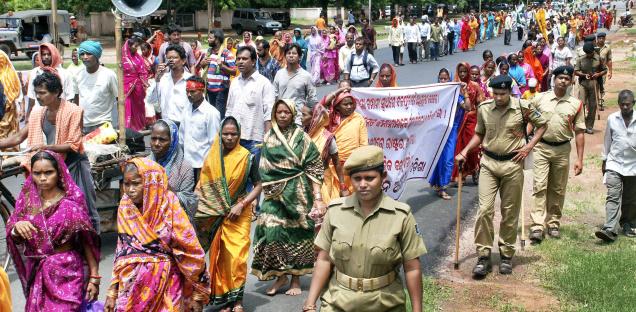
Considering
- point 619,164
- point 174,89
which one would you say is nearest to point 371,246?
point 174,89

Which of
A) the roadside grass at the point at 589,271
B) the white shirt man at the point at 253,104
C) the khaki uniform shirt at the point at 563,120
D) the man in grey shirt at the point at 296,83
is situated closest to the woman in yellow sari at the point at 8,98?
the white shirt man at the point at 253,104

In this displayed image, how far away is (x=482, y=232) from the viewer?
7.41m

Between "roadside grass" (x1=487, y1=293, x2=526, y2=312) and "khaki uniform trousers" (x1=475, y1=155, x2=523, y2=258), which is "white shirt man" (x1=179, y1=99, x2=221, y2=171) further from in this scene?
"roadside grass" (x1=487, y1=293, x2=526, y2=312)

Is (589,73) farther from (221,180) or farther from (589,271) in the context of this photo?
(221,180)

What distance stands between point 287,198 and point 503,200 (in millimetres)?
2096

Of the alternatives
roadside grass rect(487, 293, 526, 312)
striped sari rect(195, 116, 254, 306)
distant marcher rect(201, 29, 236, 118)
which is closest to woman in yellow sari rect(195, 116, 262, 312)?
striped sari rect(195, 116, 254, 306)

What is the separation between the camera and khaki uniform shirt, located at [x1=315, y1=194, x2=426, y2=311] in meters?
4.11

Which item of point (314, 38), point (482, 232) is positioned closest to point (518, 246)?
point (482, 232)

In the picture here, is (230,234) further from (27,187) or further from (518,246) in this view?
(518,246)

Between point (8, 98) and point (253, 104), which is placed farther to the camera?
point (8, 98)

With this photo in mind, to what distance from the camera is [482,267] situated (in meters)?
7.34

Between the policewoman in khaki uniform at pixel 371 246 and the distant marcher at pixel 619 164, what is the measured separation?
486 centimetres

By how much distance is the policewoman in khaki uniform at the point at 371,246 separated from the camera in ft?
13.5

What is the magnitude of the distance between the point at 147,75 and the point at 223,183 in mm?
7722
